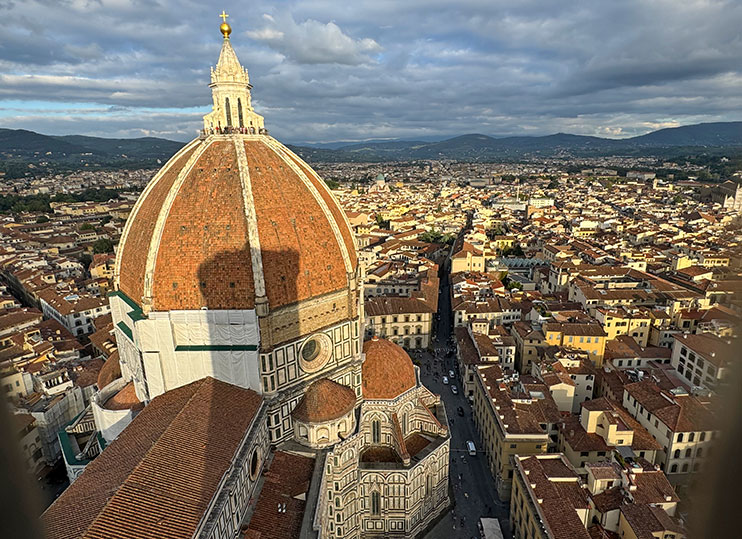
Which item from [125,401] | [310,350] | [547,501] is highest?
[310,350]

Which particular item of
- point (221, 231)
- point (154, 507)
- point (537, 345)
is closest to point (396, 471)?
point (154, 507)

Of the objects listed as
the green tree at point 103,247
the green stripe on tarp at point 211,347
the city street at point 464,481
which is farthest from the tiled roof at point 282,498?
the green tree at point 103,247

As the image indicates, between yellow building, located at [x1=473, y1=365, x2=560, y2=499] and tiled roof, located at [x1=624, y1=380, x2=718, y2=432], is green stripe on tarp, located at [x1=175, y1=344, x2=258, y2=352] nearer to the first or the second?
yellow building, located at [x1=473, y1=365, x2=560, y2=499]

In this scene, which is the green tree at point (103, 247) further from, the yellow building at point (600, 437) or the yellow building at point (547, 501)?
the yellow building at point (600, 437)

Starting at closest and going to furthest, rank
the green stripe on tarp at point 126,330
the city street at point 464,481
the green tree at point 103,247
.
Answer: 1. the green stripe on tarp at point 126,330
2. the city street at point 464,481
3. the green tree at point 103,247

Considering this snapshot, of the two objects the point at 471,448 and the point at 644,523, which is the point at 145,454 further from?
the point at 471,448

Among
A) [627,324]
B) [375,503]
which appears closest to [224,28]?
[375,503]

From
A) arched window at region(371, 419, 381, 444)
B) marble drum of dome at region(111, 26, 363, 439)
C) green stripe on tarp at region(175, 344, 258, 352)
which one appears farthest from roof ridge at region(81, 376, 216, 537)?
arched window at region(371, 419, 381, 444)
